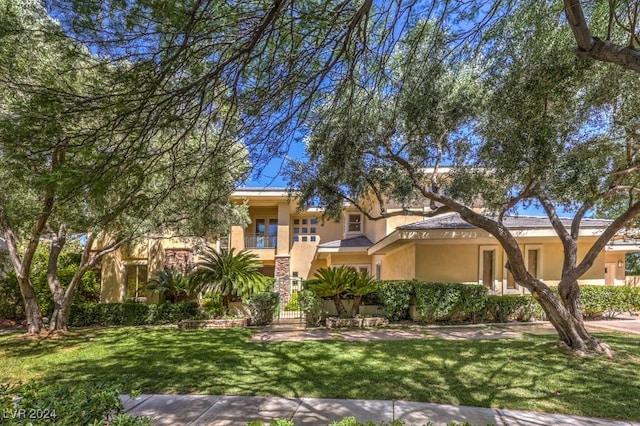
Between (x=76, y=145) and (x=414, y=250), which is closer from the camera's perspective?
(x=76, y=145)

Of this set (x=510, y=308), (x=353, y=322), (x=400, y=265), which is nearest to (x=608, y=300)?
(x=510, y=308)

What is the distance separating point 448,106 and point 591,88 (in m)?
2.51

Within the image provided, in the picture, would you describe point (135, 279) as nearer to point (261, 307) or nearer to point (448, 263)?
point (261, 307)

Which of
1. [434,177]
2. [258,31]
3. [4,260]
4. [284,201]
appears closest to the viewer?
[258,31]

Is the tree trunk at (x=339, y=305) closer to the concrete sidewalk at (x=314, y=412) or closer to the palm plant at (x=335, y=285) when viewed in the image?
the palm plant at (x=335, y=285)

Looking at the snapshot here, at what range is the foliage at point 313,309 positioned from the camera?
12586mm

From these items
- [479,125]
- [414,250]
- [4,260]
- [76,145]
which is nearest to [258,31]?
[76,145]

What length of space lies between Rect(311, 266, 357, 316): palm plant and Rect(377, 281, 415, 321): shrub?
4.20ft

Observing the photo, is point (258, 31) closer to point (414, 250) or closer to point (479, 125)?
point (479, 125)

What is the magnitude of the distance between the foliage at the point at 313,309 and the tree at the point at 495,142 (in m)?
Result: 3.98

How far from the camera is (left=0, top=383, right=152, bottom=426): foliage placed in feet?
8.79

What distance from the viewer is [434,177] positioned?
29.5ft

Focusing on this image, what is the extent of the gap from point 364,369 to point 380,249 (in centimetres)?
1069

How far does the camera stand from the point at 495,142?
7000 mm
